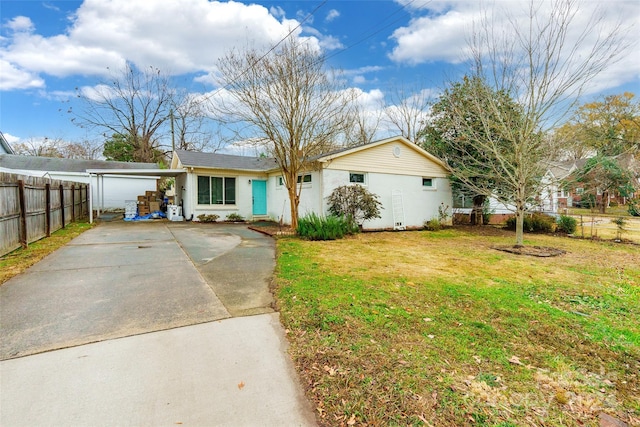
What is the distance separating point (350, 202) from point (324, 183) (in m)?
1.19

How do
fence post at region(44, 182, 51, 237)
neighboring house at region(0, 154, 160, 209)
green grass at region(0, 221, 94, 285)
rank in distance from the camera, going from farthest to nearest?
1. neighboring house at region(0, 154, 160, 209)
2. fence post at region(44, 182, 51, 237)
3. green grass at region(0, 221, 94, 285)

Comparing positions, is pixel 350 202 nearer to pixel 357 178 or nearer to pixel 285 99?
pixel 357 178

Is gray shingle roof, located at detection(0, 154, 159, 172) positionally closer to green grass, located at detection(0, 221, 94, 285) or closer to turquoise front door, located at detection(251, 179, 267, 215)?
turquoise front door, located at detection(251, 179, 267, 215)

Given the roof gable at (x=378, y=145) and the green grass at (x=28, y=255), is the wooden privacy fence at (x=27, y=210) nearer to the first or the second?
the green grass at (x=28, y=255)

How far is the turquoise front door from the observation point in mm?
15539

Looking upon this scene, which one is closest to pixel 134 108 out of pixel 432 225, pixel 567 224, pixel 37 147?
pixel 37 147

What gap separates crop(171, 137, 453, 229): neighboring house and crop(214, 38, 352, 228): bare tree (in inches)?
44.8

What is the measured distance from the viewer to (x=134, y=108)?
26.2 m

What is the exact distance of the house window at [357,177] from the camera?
11781 mm

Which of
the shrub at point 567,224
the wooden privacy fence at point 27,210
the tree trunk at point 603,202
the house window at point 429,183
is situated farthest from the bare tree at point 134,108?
the tree trunk at point 603,202

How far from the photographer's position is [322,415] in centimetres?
199

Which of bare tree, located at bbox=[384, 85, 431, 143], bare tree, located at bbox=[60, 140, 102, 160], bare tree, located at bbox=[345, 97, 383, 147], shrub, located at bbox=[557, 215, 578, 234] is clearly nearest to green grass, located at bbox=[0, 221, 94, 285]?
shrub, located at bbox=[557, 215, 578, 234]

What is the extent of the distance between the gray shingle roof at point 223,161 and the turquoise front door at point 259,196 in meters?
0.77

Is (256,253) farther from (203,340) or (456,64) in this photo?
(456,64)
